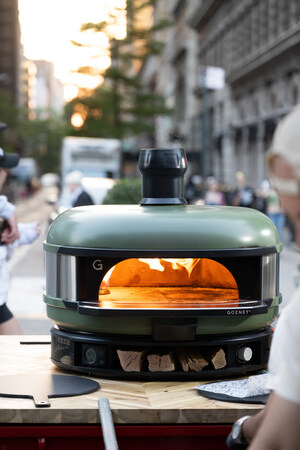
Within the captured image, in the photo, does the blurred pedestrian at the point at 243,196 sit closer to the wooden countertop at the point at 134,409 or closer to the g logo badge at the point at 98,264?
the g logo badge at the point at 98,264

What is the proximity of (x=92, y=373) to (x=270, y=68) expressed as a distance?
30.4m

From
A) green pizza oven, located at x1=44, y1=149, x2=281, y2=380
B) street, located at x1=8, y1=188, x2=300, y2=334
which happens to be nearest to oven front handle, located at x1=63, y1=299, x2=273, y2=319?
green pizza oven, located at x1=44, y1=149, x2=281, y2=380

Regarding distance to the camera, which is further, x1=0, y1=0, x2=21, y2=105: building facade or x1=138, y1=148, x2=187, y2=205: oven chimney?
x1=0, y1=0, x2=21, y2=105: building facade

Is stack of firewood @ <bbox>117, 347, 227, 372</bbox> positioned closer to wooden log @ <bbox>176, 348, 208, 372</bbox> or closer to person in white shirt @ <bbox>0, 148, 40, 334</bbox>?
wooden log @ <bbox>176, 348, 208, 372</bbox>

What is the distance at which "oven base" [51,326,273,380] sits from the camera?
349 centimetres

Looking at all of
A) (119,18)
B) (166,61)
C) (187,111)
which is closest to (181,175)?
(119,18)

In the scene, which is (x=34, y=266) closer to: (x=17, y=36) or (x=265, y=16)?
(x=265, y=16)

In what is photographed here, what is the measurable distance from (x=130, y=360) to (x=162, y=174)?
0.94 meters

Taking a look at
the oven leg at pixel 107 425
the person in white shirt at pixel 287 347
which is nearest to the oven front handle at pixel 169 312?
the oven leg at pixel 107 425

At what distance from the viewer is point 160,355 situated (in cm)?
352

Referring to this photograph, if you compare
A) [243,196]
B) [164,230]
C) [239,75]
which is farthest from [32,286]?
[239,75]

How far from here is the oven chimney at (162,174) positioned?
152 inches

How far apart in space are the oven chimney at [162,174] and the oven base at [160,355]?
0.74 meters

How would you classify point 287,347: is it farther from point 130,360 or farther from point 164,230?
point 130,360
